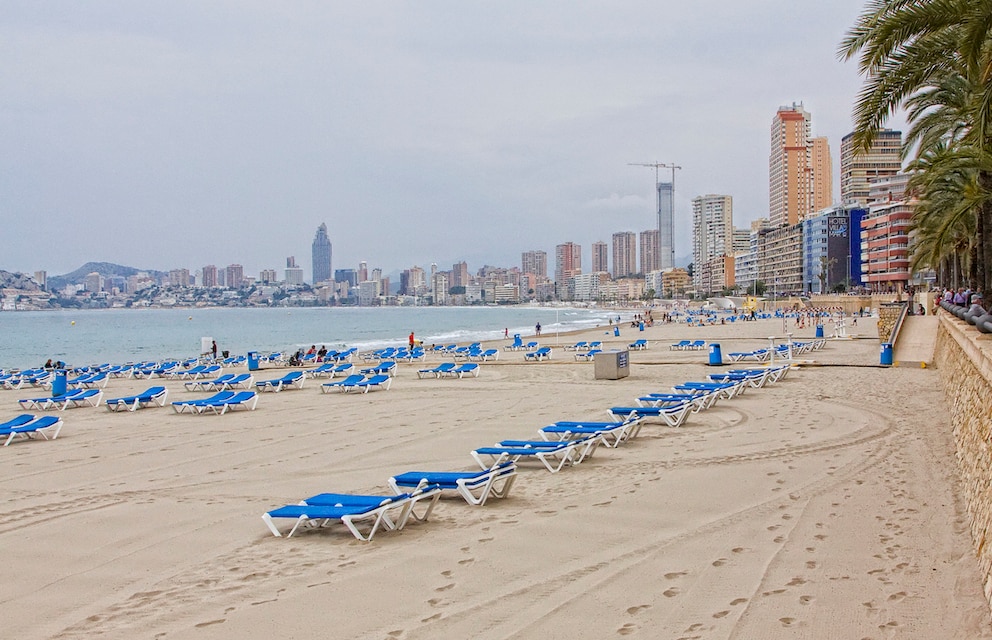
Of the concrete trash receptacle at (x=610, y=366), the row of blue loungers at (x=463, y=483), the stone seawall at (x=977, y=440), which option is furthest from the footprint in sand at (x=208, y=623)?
the concrete trash receptacle at (x=610, y=366)

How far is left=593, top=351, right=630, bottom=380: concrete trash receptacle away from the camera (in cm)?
1862

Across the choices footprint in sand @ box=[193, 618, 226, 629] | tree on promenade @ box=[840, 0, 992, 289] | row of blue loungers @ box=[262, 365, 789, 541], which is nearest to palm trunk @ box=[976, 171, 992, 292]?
tree on promenade @ box=[840, 0, 992, 289]

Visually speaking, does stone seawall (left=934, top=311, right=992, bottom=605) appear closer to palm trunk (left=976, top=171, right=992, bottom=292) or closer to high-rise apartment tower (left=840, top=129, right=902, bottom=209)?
palm trunk (left=976, top=171, right=992, bottom=292)

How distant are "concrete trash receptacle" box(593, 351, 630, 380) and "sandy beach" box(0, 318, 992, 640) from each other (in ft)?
22.9

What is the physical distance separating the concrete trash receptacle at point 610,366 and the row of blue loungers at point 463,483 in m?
6.78

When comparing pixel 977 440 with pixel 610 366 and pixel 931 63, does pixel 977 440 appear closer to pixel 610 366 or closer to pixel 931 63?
pixel 931 63

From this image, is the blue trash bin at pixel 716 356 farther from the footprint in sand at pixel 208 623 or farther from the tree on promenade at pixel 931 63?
the footprint in sand at pixel 208 623

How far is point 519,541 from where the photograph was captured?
5.77 m

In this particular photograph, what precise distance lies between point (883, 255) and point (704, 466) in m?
91.1

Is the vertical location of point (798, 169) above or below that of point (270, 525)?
above

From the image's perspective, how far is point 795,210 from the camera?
169375 millimetres

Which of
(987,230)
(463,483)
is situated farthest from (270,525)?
(987,230)

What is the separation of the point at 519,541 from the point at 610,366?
13.2 meters

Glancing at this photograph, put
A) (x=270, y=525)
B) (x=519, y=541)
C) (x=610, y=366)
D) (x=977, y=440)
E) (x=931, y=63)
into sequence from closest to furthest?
(x=519, y=541) → (x=270, y=525) → (x=977, y=440) → (x=931, y=63) → (x=610, y=366)
